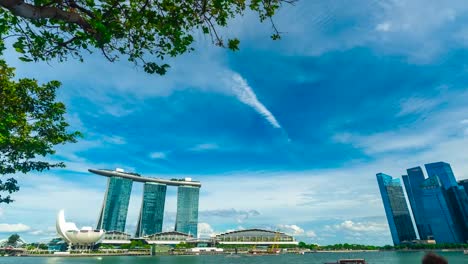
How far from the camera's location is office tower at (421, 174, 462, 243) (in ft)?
612

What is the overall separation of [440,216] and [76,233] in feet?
770

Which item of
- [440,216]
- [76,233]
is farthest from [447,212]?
[76,233]

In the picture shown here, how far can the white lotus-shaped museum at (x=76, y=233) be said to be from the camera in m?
163

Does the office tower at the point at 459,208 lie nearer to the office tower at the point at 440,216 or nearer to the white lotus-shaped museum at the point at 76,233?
the office tower at the point at 440,216

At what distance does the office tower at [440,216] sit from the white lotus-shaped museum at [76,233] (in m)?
220

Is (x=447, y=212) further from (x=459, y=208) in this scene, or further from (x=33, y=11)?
(x=33, y=11)

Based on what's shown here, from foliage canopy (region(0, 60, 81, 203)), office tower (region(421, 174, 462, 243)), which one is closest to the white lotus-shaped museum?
foliage canopy (region(0, 60, 81, 203))

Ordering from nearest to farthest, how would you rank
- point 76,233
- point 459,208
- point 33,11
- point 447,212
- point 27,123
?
point 33,11, point 27,123, point 76,233, point 447,212, point 459,208

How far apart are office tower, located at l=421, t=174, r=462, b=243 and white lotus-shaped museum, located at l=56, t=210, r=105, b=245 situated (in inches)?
8646

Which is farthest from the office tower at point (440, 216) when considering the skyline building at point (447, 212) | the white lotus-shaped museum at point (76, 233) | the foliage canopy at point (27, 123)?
the foliage canopy at point (27, 123)

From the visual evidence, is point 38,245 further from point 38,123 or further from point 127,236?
point 38,123

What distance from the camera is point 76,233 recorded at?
164 metres

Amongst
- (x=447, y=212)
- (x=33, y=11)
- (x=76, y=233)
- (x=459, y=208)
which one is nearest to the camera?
(x=33, y=11)

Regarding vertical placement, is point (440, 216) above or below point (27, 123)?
above
